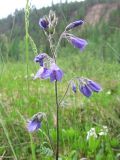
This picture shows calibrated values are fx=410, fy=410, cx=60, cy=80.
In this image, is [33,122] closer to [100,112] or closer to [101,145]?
[101,145]

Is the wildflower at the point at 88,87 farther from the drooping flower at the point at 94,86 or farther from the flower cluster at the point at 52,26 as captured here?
the flower cluster at the point at 52,26

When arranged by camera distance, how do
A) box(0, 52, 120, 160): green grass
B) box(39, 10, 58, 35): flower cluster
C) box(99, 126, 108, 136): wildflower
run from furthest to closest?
box(99, 126, 108, 136): wildflower, box(0, 52, 120, 160): green grass, box(39, 10, 58, 35): flower cluster

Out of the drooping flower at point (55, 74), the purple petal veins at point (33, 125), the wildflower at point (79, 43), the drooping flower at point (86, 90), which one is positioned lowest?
the purple petal veins at point (33, 125)

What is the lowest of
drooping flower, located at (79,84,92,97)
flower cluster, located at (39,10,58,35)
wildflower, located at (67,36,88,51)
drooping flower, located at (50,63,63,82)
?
drooping flower, located at (79,84,92,97)

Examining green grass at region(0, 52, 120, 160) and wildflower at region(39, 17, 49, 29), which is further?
green grass at region(0, 52, 120, 160)

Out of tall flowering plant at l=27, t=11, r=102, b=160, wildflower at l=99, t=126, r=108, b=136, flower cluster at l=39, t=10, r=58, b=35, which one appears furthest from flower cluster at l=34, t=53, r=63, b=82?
wildflower at l=99, t=126, r=108, b=136

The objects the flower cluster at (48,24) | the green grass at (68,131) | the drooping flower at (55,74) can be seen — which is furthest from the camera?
the green grass at (68,131)

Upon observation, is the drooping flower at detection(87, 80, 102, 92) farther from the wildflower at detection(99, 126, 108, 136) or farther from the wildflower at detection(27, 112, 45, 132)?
the wildflower at detection(99, 126, 108, 136)

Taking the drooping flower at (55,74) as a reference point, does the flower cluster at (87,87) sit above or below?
below

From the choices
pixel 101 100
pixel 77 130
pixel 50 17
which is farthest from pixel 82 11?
pixel 50 17

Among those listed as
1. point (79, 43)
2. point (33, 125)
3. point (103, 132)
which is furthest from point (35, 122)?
point (103, 132)

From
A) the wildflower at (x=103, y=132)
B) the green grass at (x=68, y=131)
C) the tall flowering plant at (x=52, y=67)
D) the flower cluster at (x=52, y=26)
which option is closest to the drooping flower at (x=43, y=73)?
the tall flowering plant at (x=52, y=67)
